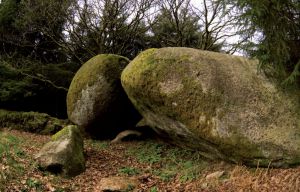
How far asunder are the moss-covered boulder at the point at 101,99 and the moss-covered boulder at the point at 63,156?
9.77ft

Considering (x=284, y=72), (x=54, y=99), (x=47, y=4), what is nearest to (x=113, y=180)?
(x=284, y=72)

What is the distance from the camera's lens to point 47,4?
18234 mm

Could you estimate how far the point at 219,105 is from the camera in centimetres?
885

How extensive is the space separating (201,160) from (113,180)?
254cm

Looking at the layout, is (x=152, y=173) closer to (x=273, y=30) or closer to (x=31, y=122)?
(x=273, y=30)

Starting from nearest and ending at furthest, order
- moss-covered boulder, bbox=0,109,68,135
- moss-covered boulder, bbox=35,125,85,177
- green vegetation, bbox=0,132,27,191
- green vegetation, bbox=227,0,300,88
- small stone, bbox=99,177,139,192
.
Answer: green vegetation, bbox=227,0,300,88, green vegetation, bbox=0,132,27,191, small stone, bbox=99,177,139,192, moss-covered boulder, bbox=35,125,85,177, moss-covered boulder, bbox=0,109,68,135

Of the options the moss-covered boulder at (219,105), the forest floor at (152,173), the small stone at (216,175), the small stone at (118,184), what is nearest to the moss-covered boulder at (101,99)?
the forest floor at (152,173)

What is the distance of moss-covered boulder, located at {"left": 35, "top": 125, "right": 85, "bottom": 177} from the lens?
29.1ft

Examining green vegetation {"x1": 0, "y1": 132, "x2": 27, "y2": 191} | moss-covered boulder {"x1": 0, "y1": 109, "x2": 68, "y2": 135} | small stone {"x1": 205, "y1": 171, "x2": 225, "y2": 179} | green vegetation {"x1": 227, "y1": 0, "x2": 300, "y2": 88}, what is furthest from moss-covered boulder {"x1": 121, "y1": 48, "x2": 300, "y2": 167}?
moss-covered boulder {"x1": 0, "y1": 109, "x2": 68, "y2": 135}

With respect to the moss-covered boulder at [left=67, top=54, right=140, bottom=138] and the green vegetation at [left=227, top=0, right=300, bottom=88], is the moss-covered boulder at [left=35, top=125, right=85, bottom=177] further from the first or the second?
the green vegetation at [left=227, top=0, right=300, bottom=88]

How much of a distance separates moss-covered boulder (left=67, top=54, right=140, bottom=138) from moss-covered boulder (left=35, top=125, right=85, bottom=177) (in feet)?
9.77

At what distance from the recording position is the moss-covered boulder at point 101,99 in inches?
508

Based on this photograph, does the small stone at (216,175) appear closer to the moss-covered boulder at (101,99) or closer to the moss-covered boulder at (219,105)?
the moss-covered boulder at (219,105)

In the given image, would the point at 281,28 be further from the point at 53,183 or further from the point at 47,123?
the point at 47,123
